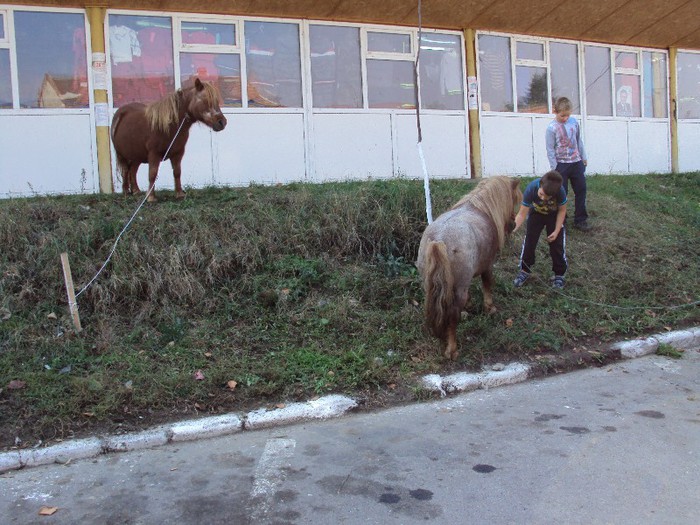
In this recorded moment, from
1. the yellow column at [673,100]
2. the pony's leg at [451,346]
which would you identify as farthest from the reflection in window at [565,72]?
the pony's leg at [451,346]

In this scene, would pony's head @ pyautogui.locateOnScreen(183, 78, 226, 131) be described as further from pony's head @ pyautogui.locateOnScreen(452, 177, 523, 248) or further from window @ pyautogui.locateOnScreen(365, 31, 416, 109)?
window @ pyautogui.locateOnScreen(365, 31, 416, 109)

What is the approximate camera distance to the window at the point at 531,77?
1247 centimetres

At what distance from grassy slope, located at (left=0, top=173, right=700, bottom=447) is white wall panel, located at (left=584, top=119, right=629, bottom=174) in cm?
473

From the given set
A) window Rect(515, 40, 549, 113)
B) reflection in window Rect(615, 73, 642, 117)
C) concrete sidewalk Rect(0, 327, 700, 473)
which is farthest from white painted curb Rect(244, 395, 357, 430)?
reflection in window Rect(615, 73, 642, 117)

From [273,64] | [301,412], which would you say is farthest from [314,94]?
[301,412]

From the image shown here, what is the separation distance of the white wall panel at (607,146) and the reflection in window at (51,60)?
390 inches

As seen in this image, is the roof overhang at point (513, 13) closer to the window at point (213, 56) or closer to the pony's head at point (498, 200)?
the window at point (213, 56)

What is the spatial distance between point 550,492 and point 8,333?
472cm


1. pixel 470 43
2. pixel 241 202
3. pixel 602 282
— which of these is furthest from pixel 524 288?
pixel 470 43

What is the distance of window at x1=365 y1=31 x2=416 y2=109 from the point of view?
1122cm

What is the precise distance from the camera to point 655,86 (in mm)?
13953

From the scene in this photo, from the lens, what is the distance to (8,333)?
5.46 metres

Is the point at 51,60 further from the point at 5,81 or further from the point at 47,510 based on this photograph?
the point at 47,510

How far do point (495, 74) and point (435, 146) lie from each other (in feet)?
7.13
